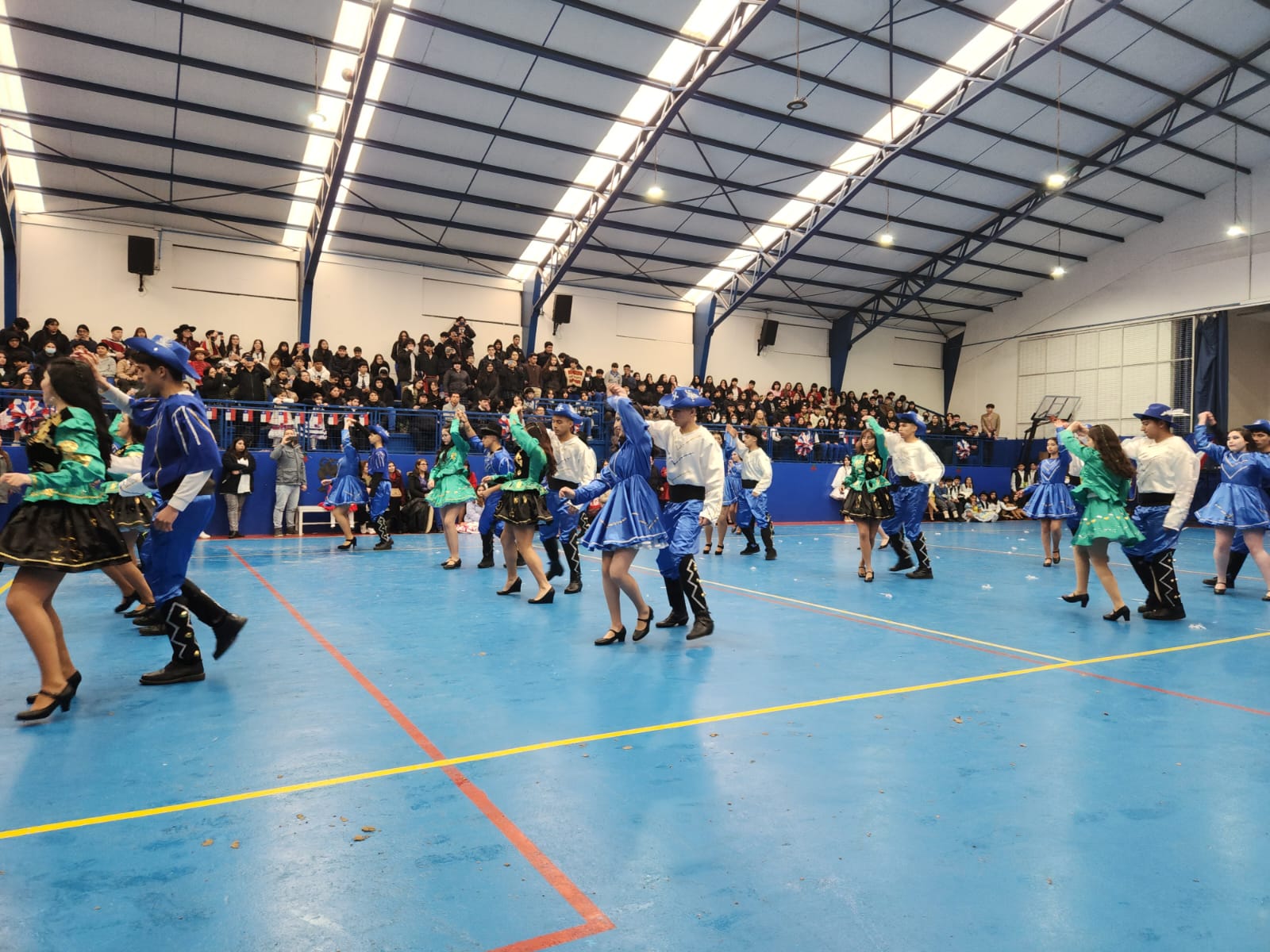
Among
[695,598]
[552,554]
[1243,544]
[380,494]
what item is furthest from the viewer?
[380,494]

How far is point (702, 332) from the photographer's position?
83.7 feet

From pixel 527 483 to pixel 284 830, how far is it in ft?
16.4

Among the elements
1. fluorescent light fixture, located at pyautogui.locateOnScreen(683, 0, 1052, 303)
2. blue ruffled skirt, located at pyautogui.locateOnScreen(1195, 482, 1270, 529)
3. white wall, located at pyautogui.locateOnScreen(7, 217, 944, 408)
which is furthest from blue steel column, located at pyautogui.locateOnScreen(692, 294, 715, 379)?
blue ruffled skirt, located at pyautogui.locateOnScreen(1195, 482, 1270, 529)

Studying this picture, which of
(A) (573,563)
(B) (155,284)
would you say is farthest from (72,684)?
(B) (155,284)

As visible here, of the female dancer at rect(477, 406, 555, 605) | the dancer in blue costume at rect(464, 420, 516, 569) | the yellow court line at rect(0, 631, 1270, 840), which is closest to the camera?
the yellow court line at rect(0, 631, 1270, 840)

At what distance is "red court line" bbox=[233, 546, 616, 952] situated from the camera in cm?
206

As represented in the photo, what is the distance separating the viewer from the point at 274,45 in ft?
45.7

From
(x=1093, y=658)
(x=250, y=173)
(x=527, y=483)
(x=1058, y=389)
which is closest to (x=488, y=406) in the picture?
(x=250, y=173)

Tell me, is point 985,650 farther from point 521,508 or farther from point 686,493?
point 521,508

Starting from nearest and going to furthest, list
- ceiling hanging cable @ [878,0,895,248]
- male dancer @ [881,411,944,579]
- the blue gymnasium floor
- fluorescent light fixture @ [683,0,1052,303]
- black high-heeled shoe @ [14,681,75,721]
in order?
the blue gymnasium floor < black high-heeled shoe @ [14,681,75,721] < male dancer @ [881,411,944,579] < ceiling hanging cable @ [878,0,895,248] < fluorescent light fixture @ [683,0,1052,303]

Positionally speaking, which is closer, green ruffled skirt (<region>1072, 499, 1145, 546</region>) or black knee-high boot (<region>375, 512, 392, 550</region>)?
Result: green ruffled skirt (<region>1072, 499, 1145, 546</region>)

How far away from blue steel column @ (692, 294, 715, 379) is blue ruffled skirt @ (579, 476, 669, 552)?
64.3ft

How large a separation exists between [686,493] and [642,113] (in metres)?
13.6

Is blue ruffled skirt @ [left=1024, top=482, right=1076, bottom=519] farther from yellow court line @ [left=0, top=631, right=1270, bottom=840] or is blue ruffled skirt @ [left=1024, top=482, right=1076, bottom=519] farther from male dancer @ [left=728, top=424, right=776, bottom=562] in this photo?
yellow court line @ [left=0, top=631, right=1270, bottom=840]
